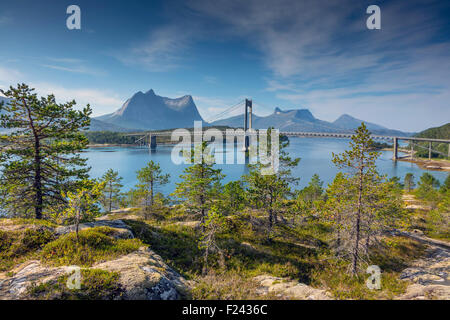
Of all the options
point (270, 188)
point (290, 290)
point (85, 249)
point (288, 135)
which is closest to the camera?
point (290, 290)

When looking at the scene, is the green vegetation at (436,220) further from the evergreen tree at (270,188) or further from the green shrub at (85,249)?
the green shrub at (85,249)

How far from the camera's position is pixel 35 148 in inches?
609

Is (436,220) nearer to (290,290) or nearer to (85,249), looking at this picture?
(290,290)

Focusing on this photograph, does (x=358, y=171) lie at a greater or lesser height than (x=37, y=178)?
greater

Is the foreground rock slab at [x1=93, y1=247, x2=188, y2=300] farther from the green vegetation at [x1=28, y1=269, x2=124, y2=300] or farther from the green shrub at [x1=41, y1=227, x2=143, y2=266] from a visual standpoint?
the green shrub at [x1=41, y1=227, x2=143, y2=266]

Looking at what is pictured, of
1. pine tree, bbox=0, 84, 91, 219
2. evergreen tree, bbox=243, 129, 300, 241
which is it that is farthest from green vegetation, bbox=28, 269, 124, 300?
evergreen tree, bbox=243, 129, 300, 241

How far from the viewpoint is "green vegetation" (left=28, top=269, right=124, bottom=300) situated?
656 cm

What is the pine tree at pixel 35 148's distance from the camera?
14633 mm

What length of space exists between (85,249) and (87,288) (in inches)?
135

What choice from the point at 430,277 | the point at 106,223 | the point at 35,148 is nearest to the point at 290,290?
the point at 430,277

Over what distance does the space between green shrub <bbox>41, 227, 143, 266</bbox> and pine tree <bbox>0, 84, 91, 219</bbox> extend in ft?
19.3

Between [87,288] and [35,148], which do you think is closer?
[87,288]

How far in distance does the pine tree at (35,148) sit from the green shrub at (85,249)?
5886 mm
